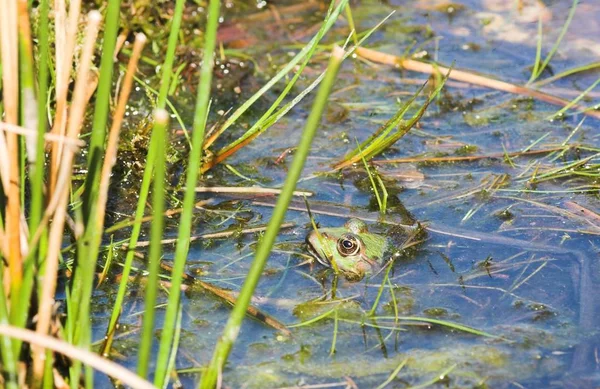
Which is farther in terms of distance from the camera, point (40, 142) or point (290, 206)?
point (290, 206)

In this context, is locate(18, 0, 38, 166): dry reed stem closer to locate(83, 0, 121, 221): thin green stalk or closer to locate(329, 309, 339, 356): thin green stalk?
locate(83, 0, 121, 221): thin green stalk

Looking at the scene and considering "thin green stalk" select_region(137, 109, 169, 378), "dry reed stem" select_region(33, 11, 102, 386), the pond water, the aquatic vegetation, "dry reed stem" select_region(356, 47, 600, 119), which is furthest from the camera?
"dry reed stem" select_region(356, 47, 600, 119)

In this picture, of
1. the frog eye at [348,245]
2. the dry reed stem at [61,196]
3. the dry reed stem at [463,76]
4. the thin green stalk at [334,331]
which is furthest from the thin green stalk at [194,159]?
the dry reed stem at [463,76]

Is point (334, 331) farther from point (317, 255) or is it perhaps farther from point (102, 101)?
point (102, 101)

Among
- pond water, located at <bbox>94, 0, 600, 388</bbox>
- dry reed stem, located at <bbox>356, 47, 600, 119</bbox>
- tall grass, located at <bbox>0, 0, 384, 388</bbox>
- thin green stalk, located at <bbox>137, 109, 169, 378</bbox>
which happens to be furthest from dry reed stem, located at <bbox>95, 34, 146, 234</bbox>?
dry reed stem, located at <bbox>356, 47, 600, 119</bbox>

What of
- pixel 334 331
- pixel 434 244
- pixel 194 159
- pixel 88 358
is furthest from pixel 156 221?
pixel 434 244
